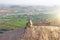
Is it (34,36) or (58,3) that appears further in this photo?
(58,3)

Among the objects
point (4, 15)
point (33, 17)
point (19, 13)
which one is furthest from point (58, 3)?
point (4, 15)

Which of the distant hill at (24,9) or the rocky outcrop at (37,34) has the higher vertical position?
the distant hill at (24,9)

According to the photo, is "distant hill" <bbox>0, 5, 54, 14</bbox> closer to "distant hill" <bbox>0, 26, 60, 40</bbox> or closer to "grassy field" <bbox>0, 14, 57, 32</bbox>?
"grassy field" <bbox>0, 14, 57, 32</bbox>

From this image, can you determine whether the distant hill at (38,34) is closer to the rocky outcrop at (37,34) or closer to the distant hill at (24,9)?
the rocky outcrop at (37,34)

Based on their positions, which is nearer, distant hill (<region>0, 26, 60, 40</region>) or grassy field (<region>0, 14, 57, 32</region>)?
distant hill (<region>0, 26, 60, 40</region>)

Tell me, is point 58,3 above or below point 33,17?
above

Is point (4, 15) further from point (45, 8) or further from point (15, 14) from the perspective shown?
point (45, 8)

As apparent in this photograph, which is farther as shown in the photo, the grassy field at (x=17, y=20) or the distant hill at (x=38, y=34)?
the grassy field at (x=17, y=20)

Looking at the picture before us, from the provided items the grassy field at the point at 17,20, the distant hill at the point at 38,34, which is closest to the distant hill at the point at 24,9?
the grassy field at the point at 17,20

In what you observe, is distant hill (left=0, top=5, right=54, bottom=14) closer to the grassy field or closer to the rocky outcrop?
the grassy field

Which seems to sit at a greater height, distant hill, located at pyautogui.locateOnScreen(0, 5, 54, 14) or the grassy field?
distant hill, located at pyautogui.locateOnScreen(0, 5, 54, 14)

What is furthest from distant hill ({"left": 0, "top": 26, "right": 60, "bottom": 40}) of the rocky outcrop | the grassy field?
the grassy field
